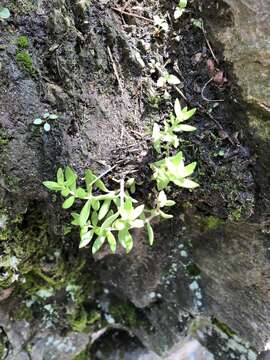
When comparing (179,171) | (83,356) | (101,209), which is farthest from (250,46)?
(83,356)

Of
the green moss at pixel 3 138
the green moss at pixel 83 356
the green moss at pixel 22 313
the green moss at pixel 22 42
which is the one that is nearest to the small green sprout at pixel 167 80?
the green moss at pixel 22 42

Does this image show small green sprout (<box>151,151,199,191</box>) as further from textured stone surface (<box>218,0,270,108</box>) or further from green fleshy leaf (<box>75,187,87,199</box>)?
textured stone surface (<box>218,0,270,108</box>)

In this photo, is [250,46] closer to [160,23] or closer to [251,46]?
[251,46]

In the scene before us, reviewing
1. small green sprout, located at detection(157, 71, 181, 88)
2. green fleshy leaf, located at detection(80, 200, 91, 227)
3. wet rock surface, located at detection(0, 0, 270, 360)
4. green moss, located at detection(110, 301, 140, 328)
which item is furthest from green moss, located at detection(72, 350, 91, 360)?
small green sprout, located at detection(157, 71, 181, 88)

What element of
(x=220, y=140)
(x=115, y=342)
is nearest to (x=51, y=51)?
(x=220, y=140)

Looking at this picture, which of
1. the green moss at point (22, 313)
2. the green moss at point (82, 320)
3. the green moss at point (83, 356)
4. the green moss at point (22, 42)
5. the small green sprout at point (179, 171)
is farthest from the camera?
the green moss at point (83, 356)

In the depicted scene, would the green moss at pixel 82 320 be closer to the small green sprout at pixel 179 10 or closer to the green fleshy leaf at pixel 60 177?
the green fleshy leaf at pixel 60 177

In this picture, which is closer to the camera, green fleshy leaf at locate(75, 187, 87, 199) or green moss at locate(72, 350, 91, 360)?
green fleshy leaf at locate(75, 187, 87, 199)
